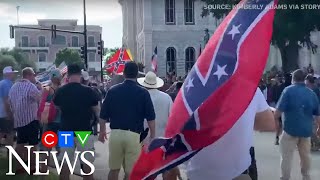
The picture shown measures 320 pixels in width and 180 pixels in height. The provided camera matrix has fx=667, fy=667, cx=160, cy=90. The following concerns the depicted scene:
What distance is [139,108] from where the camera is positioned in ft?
23.5

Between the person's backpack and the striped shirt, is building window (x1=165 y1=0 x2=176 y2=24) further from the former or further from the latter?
the striped shirt

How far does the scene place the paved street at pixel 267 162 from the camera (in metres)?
9.84

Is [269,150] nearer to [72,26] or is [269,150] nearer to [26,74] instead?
[26,74]

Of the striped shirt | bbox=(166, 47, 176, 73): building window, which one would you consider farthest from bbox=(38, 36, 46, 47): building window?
the striped shirt

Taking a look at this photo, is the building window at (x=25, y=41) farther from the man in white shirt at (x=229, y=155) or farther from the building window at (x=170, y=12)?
the man in white shirt at (x=229, y=155)

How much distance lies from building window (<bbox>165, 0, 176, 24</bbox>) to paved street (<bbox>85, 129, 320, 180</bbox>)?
126 ft

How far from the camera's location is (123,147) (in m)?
7.20

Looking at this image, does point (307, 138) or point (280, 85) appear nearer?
point (307, 138)

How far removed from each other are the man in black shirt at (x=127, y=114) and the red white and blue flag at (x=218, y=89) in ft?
10.6

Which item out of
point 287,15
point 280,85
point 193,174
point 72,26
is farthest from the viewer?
point 72,26

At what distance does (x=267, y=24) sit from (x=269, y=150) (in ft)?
31.9

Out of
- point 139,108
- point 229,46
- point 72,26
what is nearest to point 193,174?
point 229,46

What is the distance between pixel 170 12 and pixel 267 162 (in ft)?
142

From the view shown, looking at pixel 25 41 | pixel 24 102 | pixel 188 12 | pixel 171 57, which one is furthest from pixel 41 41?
pixel 24 102
